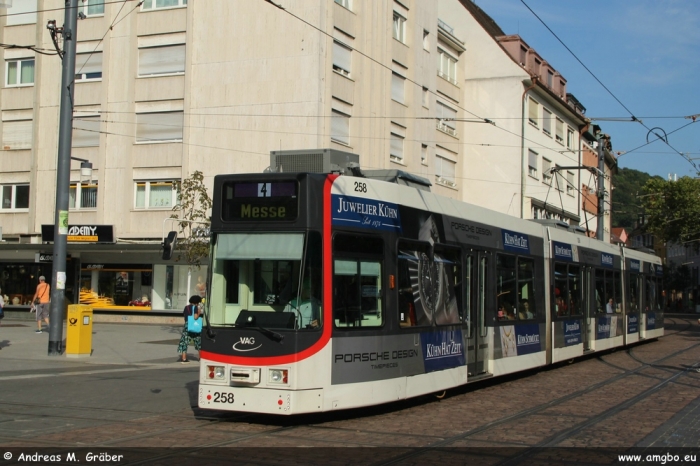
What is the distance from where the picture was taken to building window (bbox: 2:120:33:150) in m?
37.0

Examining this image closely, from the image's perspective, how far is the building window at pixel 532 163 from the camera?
150 feet

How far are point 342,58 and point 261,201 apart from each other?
23.4m

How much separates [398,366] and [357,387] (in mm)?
903

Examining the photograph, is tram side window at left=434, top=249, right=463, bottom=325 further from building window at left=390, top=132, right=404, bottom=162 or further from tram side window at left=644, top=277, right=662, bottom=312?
building window at left=390, top=132, right=404, bottom=162

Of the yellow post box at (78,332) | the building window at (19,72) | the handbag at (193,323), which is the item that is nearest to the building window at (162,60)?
the building window at (19,72)

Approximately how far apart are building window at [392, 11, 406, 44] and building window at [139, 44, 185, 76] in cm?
943

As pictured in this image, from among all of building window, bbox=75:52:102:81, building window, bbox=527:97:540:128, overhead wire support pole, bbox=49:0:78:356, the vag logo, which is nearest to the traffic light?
the vag logo

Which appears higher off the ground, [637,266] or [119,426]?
[637,266]

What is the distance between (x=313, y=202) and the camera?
9.93m

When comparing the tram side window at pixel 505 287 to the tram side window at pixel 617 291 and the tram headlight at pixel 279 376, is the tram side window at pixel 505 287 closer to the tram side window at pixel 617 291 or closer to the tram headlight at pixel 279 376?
the tram headlight at pixel 279 376

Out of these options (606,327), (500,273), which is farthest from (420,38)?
(500,273)

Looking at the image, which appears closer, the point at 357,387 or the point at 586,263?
the point at 357,387

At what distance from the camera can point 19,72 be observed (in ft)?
123
